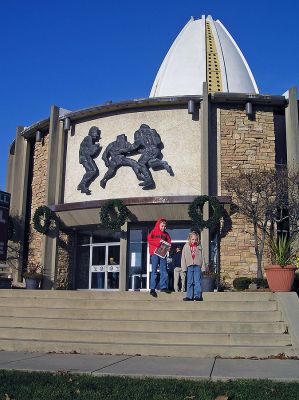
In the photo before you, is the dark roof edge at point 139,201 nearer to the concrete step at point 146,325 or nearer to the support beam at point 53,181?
the support beam at point 53,181

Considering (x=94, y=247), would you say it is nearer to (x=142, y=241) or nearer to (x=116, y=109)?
(x=142, y=241)

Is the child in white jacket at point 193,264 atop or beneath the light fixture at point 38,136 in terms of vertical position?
beneath

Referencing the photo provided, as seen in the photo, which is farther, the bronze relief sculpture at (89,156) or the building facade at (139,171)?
the bronze relief sculpture at (89,156)

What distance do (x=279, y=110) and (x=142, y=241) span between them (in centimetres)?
830

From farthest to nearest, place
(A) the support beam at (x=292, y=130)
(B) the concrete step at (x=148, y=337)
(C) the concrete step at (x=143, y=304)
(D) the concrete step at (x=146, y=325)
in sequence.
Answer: (A) the support beam at (x=292, y=130) → (C) the concrete step at (x=143, y=304) → (D) the concrete step at (x=146, y=325) → (B) the concrete step at (x=148, y=337)

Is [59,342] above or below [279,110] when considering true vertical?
below

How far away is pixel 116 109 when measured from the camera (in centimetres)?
Result: 2125

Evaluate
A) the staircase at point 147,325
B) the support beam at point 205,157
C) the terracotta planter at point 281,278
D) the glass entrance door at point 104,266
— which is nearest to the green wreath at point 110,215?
the glass entrance door at point 104,266

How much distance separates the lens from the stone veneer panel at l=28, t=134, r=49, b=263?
22.5m

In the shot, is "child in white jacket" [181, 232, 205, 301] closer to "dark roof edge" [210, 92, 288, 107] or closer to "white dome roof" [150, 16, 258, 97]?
"dark roof edge" [210, 92, 288, 107]

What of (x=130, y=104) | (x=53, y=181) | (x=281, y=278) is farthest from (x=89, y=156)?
(x=281, y=278)

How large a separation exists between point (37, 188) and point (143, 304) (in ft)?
46.7

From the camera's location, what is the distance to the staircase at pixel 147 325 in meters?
8.52

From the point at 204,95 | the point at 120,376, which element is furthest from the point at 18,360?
the point at 204,95
